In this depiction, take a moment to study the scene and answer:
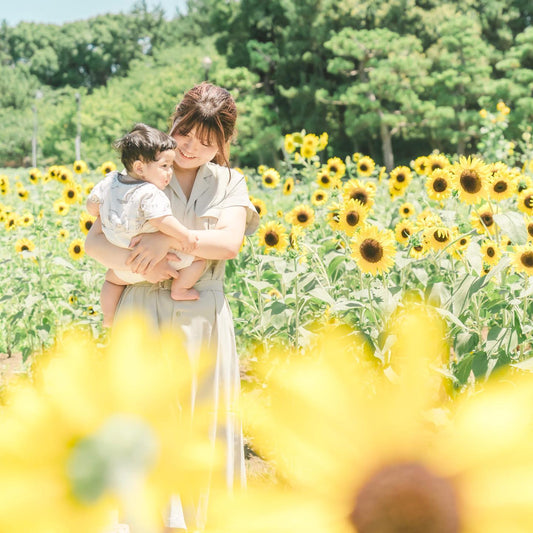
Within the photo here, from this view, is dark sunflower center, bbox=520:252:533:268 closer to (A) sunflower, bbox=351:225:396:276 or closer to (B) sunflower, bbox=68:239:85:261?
(A) sunflower, bbox=351:225:396:276

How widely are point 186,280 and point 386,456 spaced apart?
127cm

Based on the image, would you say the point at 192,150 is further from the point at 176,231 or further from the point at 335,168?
the point at 335,168

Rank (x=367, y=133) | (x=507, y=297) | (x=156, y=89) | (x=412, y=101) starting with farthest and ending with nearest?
(x=156, y=89), (x=367, y=133), (x=412, y=101), (x=507, y=297)

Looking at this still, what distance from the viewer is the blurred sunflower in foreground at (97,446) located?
0.59ft

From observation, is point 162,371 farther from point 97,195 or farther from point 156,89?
point 156,89

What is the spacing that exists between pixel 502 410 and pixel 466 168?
1958mm

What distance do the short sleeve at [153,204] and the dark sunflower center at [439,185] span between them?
122cm

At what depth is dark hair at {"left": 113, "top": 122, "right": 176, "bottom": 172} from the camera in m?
1.31

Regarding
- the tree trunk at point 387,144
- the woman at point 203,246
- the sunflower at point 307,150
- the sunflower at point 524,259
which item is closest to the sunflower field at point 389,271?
the sunflower at point 524,259

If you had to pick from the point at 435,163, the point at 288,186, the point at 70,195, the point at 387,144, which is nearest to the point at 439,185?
the point at 435,163

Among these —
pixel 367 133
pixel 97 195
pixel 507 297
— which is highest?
pixel 97 195

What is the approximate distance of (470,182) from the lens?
2.01 meters

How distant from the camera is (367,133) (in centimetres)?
2078

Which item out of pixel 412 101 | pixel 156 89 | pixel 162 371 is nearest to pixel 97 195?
pixel 162 371
